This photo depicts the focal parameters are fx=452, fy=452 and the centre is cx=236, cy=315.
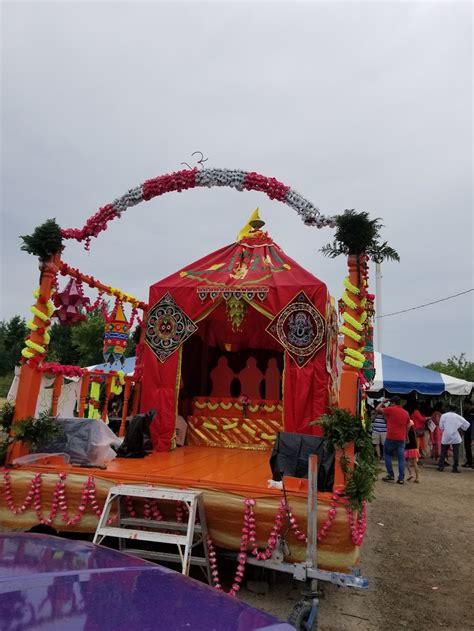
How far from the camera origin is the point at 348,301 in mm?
4641

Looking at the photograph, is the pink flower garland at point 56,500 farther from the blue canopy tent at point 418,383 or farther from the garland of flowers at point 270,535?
the blue canopy tent at point 418,383

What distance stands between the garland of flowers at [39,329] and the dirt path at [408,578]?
3.47 metres

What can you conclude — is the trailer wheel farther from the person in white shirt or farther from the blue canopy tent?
the blue canopy tent

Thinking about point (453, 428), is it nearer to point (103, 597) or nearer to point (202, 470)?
point (202, 470)

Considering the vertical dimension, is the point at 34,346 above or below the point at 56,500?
above

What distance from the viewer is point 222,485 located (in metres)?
4.11

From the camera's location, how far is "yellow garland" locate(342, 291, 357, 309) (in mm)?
4617

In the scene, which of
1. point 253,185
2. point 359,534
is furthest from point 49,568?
point 253,185

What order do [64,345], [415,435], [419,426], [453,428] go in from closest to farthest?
[415,435]
[453,428]
[419,426]
[64,345]

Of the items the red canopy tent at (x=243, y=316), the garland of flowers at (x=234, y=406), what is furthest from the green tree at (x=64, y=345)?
the red canopy tent at (x=243, y=316)

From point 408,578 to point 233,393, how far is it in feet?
16.9

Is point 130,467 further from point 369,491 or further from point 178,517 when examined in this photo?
point 369,491

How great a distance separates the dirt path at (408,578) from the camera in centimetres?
371

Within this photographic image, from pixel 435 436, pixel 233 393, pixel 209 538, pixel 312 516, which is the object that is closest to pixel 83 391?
pixel 233 393
